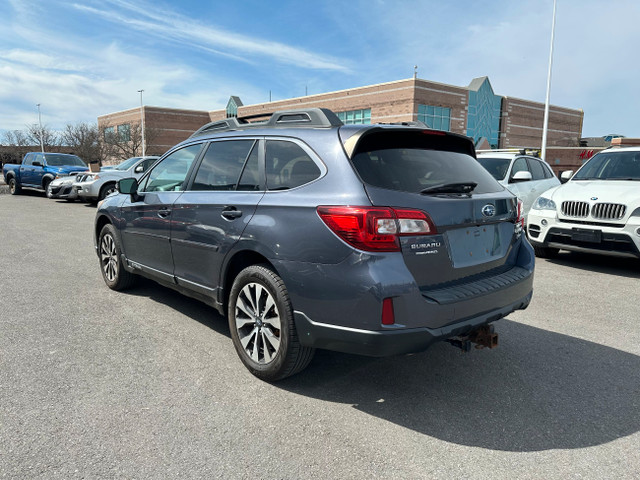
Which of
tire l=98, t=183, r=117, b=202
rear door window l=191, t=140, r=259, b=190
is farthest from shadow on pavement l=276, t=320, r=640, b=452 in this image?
tire l=98, t=183, r=117, b=202

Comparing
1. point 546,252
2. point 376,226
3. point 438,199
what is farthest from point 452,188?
point 546,252

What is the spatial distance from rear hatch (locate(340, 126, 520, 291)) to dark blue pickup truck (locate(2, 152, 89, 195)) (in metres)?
18.5

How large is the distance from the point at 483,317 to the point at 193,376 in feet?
6.64

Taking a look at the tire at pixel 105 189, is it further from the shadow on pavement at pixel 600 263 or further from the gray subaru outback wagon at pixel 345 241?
the shadow on pavement at pixel 600 263

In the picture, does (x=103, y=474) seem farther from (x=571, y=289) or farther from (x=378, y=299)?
(x=571, y=289)

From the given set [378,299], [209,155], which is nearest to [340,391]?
[378,299]

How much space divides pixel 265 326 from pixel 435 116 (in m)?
53.6

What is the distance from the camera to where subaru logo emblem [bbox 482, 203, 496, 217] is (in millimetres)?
3201

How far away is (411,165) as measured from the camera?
3.08 m

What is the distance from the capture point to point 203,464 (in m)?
2.40

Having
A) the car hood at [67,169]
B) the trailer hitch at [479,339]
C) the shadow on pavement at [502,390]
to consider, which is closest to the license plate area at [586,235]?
the shadow on pavement at [502,390]

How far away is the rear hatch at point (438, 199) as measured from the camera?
2.81 m

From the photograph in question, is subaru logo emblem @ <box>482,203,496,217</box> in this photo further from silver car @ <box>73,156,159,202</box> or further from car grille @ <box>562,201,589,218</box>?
silver car @ <box>73,156,159,202</box>

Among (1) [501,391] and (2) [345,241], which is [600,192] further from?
(2) [345,241]
